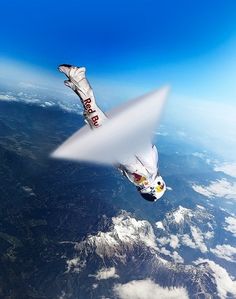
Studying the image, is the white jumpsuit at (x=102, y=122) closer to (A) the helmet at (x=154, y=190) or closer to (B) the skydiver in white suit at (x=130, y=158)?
(B) the skydiver in white suit at (x=130, y=158)

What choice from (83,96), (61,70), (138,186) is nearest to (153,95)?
(83,96)

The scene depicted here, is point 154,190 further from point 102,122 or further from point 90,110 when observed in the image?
point 90,110

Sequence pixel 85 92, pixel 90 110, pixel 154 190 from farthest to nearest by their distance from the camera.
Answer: pixel 154 190 < pixel 90 110 < pixel 85 92

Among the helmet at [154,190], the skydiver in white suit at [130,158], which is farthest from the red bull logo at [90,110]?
the helmet at [154,190]

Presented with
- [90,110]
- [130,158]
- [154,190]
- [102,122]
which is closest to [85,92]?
[90,110]

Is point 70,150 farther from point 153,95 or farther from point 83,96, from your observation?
point 153,95

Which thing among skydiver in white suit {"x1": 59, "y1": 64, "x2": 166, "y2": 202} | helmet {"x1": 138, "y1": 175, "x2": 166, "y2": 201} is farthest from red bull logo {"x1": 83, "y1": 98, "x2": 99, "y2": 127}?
helmet {"x1": 138, "y1": 175, "x2": 166, "y2": 201}

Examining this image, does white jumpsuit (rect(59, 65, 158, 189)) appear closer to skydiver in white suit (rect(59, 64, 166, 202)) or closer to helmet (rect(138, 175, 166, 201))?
skydiver in white suit (rect(59, 64, 166, 202))

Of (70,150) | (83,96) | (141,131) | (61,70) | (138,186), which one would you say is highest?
(61,70)
